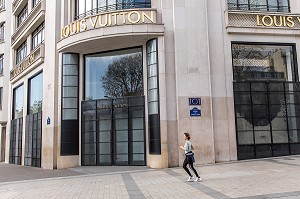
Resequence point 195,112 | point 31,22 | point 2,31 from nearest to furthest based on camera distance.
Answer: point 195,112 < point 31,22 < point 2,31

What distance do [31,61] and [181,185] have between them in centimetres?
1700

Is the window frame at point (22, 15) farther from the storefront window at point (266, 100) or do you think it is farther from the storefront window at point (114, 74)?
the storefront window at point (266, 100)

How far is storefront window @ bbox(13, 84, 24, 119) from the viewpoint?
26.6 meters

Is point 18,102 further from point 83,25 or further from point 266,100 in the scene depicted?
point 266,100

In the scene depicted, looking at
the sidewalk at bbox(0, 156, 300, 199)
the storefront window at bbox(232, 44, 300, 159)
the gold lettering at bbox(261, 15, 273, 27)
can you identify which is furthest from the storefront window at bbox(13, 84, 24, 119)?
the gold lettering at bbox(261, 15, 273, 27)

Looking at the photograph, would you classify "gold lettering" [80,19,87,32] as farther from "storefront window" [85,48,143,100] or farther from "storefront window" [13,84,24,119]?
"storefront window" [13,84,24,119]

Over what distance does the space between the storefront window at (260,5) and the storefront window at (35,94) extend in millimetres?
13370

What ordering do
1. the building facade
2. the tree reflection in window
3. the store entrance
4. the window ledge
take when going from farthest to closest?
the window ledge < the tree reflection in window < the store entrance < the building facade

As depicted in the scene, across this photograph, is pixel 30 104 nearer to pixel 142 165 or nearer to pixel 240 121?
pixel 142 165

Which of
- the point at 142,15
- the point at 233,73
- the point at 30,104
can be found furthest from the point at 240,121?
the point at 30,104

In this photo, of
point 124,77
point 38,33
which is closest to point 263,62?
point 124,77

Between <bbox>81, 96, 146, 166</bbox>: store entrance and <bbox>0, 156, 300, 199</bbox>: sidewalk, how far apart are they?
2778mm

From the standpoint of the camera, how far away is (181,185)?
10.6 meters

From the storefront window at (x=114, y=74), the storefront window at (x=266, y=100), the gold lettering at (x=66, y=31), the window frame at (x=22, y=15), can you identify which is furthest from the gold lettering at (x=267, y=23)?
the window frame at (x=22, y=15)
